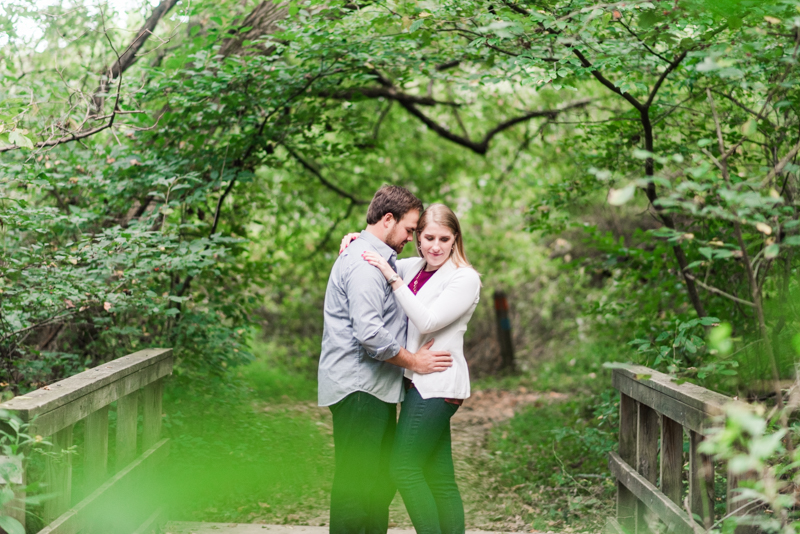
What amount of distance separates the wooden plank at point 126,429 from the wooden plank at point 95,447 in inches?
12.8

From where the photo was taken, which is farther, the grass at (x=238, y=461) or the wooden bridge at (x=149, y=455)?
the grass at (x=238, y=461)

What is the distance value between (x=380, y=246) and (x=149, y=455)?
5.53 ft

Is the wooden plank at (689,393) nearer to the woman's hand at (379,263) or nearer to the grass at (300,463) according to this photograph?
the woman's hand at (379,263)

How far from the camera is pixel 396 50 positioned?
4.58m

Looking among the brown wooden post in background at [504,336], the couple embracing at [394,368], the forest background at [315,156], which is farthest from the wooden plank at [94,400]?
the brown wooden post in background at [504,336]

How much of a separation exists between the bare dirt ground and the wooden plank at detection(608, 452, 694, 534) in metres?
1.04

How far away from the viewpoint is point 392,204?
298cm

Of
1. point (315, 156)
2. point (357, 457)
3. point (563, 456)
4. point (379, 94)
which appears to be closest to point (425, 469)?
point (357, 457)

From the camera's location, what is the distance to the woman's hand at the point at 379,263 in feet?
9.26

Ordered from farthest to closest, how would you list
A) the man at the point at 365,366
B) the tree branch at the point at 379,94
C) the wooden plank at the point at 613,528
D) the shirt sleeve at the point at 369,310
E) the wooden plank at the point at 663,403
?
the tree branch at the point at 379,94 < the wooden plank at the point at 613,528 < the man at the point at 365,366 < the shirt sleeve at the point at 369,310 < the wooden plank at the point at 663,403

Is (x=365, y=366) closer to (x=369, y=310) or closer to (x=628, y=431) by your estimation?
(x=369, y=310)

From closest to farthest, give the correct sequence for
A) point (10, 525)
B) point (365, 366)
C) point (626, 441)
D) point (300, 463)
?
point (10, 525) → point (365, 366) → point (626, 441) → point (300, 463)

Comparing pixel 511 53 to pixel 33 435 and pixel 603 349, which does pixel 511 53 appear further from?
pixel 603 349

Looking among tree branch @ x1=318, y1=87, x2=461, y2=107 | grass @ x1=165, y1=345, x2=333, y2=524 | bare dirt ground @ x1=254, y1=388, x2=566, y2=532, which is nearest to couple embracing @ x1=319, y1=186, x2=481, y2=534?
bare dirt ground @ x1=254, y1=388, x2=566, y2=532
